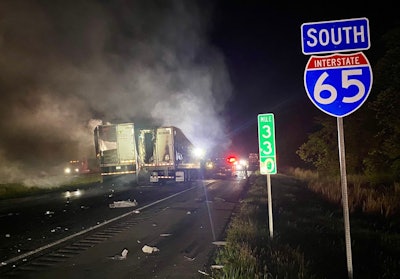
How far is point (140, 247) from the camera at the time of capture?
793 cm

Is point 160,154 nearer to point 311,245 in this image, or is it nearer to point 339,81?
point 311,245

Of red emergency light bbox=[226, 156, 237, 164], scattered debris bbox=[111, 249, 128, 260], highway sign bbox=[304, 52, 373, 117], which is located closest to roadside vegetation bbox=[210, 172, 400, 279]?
scattered debris bbox=[111, 249, 128, 260]

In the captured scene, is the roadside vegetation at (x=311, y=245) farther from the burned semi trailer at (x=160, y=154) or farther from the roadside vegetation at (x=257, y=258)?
the burned semi trailer at (x=160, y=154)

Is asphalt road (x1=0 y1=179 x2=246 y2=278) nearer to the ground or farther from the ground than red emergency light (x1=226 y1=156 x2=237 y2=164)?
nearer to the ground

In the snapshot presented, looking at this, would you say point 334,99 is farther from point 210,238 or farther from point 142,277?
point 210,238

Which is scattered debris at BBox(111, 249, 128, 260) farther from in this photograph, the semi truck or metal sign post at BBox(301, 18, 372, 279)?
the semi truck

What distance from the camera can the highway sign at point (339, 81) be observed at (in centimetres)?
463

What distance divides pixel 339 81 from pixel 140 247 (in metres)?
5.55

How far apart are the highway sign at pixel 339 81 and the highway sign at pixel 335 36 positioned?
0.16 metres

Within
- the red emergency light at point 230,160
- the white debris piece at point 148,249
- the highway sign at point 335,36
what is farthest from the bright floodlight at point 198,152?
the highway sign at point 335,36

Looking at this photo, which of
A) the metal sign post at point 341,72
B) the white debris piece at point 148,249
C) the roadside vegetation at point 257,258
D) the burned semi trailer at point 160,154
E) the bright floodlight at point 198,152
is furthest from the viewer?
the bright floodlight at point 198,152

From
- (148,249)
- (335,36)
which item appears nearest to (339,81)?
(335,36)

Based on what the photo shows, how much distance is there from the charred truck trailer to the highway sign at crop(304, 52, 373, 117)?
20.2 meters

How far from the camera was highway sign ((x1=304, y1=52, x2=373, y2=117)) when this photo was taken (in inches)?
182
